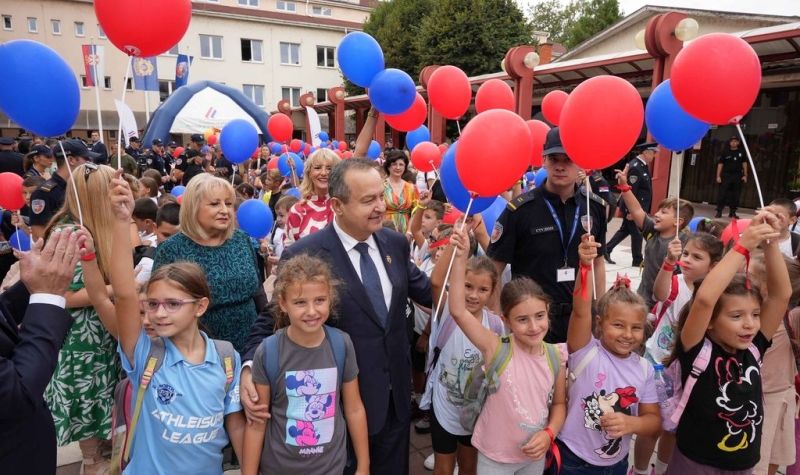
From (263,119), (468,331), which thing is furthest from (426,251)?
(263,119)

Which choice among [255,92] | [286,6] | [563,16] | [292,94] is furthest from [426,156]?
[563,16]

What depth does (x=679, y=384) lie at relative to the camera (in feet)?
7.00

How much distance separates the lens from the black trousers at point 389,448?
6.84 ft

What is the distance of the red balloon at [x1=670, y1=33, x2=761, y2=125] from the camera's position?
2031mm

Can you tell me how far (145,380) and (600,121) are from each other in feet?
7.12

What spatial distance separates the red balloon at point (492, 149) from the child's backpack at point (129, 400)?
133 centimetres

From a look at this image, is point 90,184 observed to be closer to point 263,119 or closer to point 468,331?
point 468,331

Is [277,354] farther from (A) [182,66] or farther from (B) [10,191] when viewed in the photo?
(A) [182,66]

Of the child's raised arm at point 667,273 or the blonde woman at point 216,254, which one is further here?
the child's raised arm at point 667,273

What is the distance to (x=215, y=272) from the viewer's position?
2.41 metres

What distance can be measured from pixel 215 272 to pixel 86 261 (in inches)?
27.8

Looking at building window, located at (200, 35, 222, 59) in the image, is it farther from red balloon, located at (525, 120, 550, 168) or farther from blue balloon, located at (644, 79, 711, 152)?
blue balloon, located at (644, 79, 711, 152)

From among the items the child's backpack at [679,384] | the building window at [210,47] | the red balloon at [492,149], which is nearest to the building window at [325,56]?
the building window at [210,47]

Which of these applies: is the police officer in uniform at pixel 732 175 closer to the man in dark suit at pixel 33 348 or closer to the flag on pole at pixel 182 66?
the man in dark suit at pixel 33 348
